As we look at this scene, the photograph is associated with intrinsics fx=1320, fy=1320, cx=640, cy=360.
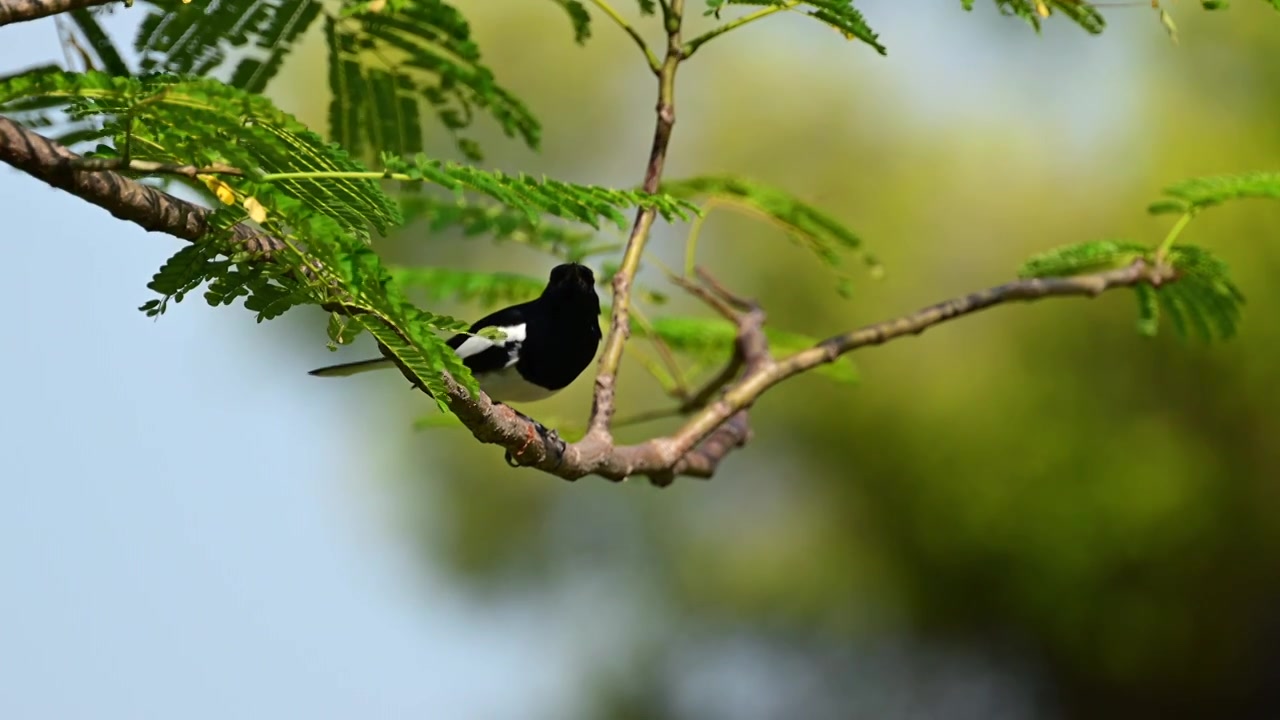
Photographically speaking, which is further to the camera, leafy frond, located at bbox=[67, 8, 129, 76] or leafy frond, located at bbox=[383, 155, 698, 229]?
leafy frond, located at bbox=[67, 8, 129, 76]

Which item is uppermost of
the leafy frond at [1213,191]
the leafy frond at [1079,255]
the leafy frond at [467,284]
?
the leafy frond at [1213,191]

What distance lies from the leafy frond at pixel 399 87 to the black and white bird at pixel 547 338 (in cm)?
46

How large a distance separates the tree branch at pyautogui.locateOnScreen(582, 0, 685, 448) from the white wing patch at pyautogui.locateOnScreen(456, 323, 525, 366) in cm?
67

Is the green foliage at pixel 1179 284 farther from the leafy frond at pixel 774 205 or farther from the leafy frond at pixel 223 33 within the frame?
the leafy frond at pixel 223 33

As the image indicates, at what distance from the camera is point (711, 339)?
16.3ft

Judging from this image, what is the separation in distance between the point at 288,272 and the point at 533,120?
179 centimetres

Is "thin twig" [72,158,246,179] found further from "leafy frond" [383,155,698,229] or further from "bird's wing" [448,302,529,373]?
"bird's wing" [448,302,529,373]

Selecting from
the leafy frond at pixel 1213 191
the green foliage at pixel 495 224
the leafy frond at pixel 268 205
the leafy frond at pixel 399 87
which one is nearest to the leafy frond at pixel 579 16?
the leafy frond at pixel 399 87

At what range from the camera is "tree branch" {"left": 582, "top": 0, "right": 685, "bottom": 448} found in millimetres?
3045

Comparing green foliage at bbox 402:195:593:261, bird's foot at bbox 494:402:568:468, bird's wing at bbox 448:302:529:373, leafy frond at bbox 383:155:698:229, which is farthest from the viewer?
bird's wing at bbox 448:302:529:373

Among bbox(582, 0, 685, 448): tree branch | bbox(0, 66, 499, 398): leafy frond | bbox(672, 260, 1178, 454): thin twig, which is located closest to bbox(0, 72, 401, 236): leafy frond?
bbox(0, 66, 499, 398): leafy frond

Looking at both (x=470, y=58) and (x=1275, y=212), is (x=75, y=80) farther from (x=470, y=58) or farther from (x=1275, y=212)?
(x=1275, y=212)

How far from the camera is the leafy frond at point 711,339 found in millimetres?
4746

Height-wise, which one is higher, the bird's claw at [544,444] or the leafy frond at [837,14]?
the leafy frond at [837,14]
